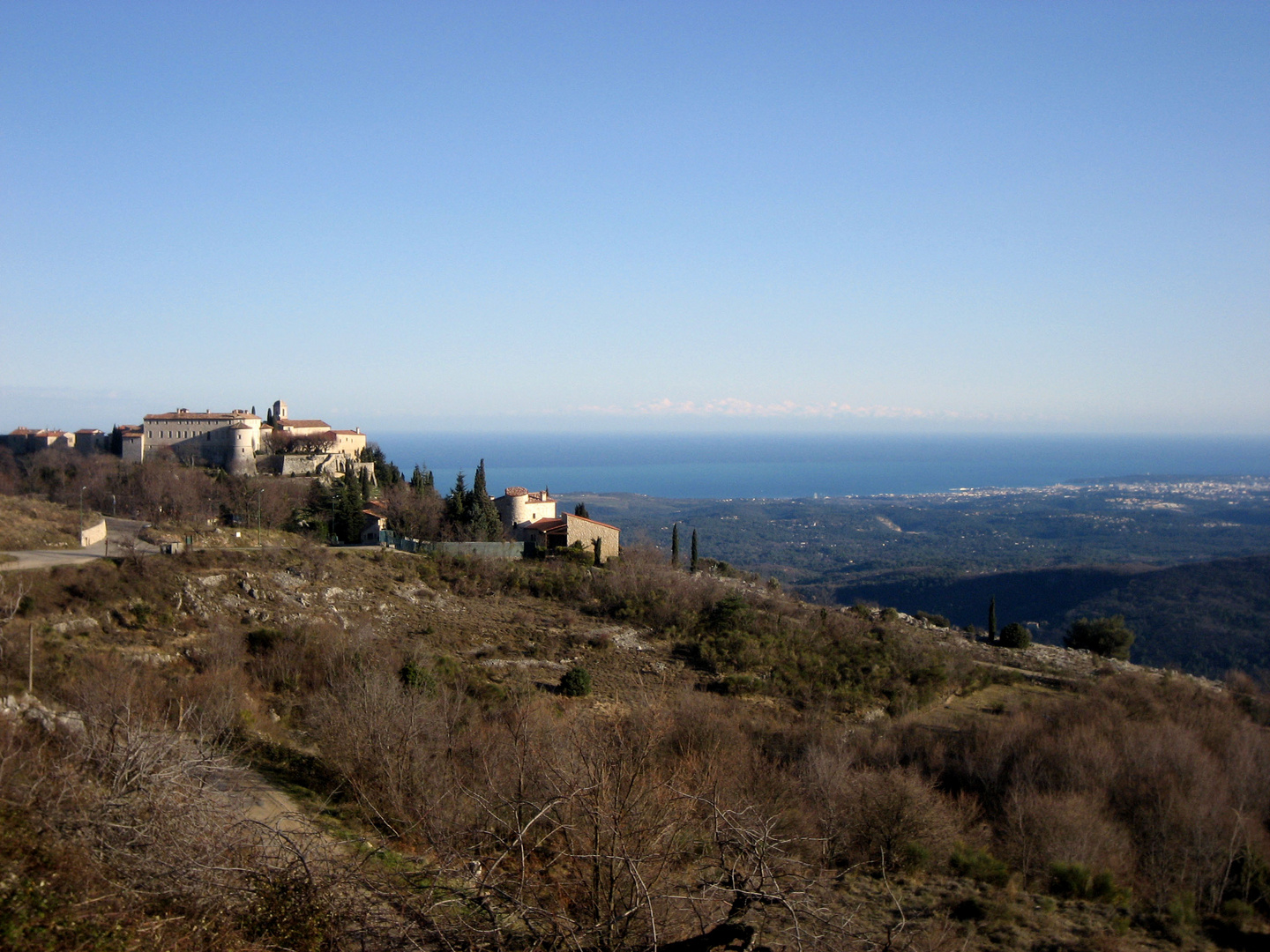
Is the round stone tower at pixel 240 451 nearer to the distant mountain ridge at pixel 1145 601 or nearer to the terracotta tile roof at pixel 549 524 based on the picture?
the terracotta tile roof at pixel 549 524

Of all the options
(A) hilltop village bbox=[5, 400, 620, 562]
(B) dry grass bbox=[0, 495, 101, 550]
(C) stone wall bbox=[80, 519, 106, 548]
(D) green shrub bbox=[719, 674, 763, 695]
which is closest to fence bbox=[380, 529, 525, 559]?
(A) hilltop village bbox=[5, 400, 620, 562]

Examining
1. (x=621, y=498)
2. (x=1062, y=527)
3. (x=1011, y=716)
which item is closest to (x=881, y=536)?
(x=1062, y=527)

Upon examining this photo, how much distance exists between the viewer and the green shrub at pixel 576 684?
17.3m

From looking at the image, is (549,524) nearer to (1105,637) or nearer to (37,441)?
(1105,637)

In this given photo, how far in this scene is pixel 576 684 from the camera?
17391 millimetres

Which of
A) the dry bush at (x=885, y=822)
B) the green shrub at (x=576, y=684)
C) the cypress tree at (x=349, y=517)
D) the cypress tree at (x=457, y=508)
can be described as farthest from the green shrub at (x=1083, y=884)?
the cypress tree at (x=349, y=517)

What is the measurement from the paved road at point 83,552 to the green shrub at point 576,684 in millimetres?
12871

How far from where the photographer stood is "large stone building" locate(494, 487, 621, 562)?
3225cm

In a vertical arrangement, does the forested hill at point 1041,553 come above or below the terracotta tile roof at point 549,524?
below

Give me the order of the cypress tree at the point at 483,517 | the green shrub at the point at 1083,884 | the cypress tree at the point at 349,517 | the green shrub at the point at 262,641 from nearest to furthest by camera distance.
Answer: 1. the green shrub at the point at 1083,884
2. the green shrub at the point at 262,641
3. the cypress tree at the point at 483,517
4. the cypress tree at the point at 349,517

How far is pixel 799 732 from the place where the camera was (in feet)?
48.8

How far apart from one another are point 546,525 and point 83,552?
16.5 meters

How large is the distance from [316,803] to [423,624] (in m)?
11.4

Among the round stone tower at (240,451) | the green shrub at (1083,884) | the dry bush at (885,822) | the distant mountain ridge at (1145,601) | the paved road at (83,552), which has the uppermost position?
the round stone tower at (240,451)
